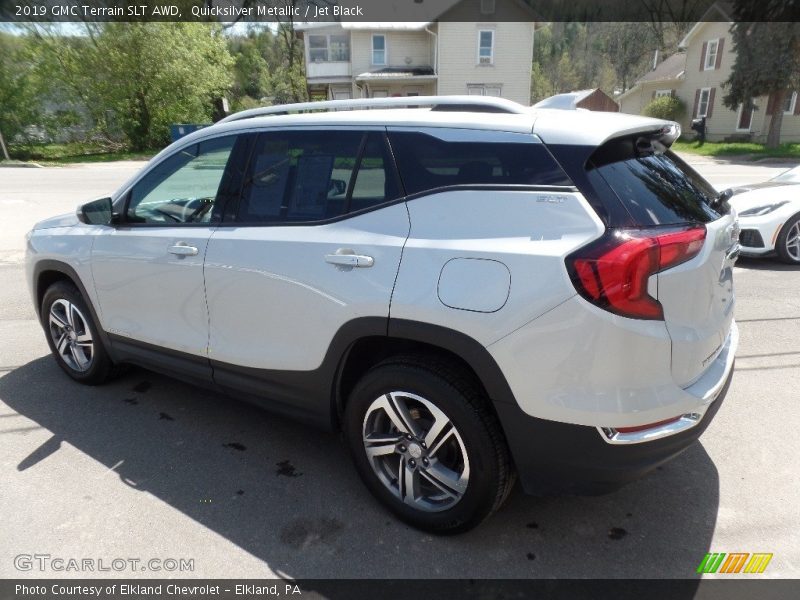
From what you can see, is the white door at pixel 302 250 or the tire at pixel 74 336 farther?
the tire at pixel 74 336

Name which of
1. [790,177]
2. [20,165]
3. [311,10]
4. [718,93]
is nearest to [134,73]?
[20,165]

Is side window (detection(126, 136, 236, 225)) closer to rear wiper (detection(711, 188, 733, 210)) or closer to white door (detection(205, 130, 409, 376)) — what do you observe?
white door (detection(205, 130, 409, 376))

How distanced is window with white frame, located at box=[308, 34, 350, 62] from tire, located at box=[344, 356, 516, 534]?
35429 mm

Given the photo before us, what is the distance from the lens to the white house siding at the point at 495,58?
31.1m

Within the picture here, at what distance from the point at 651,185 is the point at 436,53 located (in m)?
32.5

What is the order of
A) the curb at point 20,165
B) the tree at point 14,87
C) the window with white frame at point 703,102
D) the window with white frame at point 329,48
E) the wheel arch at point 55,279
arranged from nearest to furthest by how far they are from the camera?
1. the wheel arch at point 55,279
2. the curb at point 20,165
3. the tree at point 14,87
4. the window with white frame at point 703,102
5. the window with white frame at point 329,48

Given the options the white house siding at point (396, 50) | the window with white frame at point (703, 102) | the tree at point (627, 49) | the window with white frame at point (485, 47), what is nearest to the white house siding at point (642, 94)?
the window with white frame at point (703, 102)

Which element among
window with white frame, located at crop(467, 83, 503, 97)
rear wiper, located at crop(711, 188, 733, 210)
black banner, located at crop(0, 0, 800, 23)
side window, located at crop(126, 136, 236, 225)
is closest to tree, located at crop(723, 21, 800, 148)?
black banner, located at crop(0, 0, 800, 23)

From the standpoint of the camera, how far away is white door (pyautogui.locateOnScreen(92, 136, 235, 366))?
10.4 feet

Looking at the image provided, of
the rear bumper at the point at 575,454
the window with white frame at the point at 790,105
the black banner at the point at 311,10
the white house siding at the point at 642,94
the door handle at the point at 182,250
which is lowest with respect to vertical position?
the rear bumper at the point at 575,454

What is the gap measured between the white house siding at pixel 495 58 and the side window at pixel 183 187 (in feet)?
99.6

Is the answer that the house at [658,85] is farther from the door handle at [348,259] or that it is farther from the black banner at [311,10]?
the door handle at [348,259]

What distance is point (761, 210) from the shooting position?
6766 mm

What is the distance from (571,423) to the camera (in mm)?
2113
